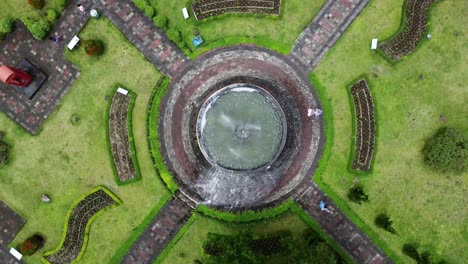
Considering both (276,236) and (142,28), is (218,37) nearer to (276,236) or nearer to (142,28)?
(142,28)

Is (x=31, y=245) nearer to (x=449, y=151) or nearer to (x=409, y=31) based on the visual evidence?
(x=449, y=151)

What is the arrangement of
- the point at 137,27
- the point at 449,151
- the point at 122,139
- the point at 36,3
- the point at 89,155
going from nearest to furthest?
the point at 449,151
the point at 36,3
the point at 137,27
the point at 122,139
the point at 89,155

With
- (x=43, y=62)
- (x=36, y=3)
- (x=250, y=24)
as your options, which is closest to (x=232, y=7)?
(x=250, y=24)

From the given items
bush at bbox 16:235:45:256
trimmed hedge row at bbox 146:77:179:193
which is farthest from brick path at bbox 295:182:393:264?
bush at bbox 16:235:45:256

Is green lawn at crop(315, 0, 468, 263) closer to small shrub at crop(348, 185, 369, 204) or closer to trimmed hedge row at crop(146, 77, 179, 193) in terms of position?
small shrub at crop(348, 185, 369, 204)

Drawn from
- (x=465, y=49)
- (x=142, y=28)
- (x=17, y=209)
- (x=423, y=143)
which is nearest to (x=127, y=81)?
(x=142, y=28)

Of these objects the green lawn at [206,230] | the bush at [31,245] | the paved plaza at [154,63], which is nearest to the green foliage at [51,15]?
the paved plaza at [154,63]
